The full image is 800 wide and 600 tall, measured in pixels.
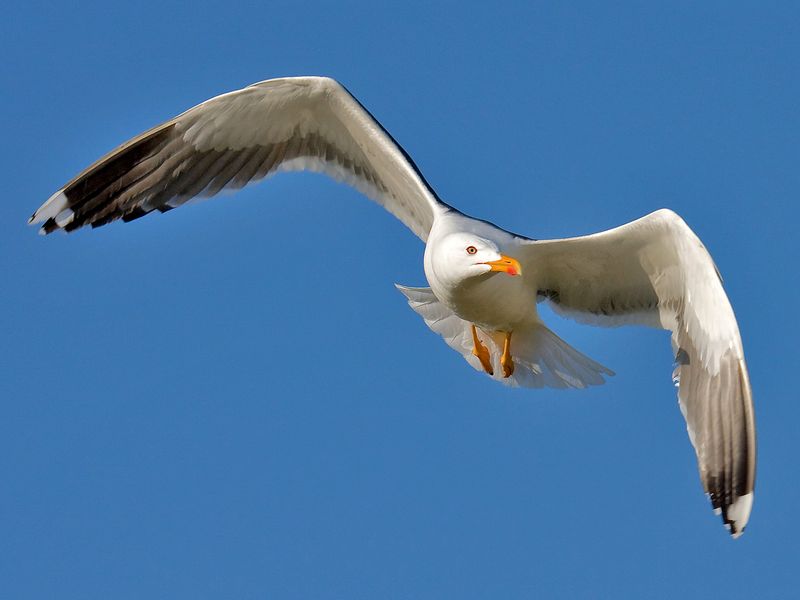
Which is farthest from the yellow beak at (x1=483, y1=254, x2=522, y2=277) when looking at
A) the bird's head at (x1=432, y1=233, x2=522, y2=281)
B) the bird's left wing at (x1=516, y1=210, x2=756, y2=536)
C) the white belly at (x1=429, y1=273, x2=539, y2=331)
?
the bird's left wing at (x1=516, y1=210, x2=756, y2=536)

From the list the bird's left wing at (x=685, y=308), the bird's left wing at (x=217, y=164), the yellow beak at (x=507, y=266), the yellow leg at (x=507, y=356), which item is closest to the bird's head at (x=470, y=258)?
the yellow beak at (x=507, y=266)

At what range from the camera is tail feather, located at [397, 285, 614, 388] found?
948cm

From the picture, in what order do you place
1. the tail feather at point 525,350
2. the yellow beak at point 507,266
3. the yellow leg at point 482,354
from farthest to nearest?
the yellow leg at point 482,354
the tail feather at point 525,350
the yellow beak at point 507,266

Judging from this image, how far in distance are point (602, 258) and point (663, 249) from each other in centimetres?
51

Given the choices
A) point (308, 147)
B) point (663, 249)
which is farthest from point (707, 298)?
point (308, 147)

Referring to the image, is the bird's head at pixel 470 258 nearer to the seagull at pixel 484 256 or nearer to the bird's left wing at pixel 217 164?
the seagull at pixel 484 256

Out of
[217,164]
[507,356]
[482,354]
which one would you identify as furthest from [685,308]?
[217,164]

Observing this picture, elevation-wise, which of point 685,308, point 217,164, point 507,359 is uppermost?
point 217,164

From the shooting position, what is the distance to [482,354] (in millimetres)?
9758

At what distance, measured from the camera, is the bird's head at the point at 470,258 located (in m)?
8.45

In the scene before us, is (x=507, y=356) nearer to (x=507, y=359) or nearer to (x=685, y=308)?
(x=507, y=359)

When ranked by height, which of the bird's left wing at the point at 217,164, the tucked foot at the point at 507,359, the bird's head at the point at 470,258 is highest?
the bird's left wing at the point at 217,164

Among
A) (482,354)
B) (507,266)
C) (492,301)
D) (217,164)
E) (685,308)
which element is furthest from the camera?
(217,164)

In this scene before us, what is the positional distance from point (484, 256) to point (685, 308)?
4.34ft
